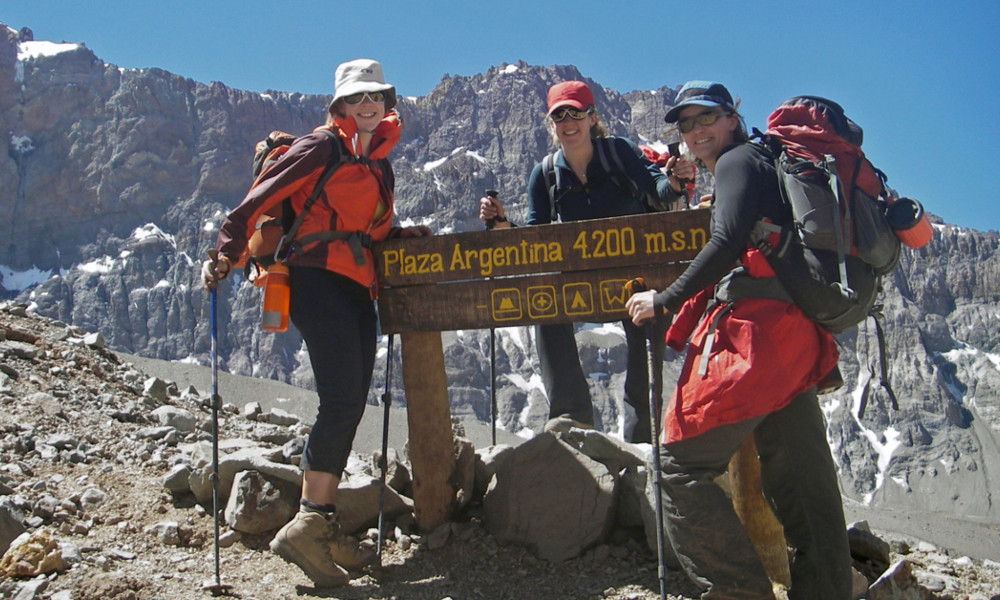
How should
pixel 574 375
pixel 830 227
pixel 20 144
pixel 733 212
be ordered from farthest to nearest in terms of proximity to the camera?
pixel 20 144 → pixel 574 375 → pixel 733 212 → pixel 830 227

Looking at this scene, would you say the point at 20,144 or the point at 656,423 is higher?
the point at 20,144

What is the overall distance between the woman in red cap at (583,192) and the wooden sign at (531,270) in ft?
2.08

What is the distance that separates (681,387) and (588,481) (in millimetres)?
1950

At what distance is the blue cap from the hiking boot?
9.13 feet

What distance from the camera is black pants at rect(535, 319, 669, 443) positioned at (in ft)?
20.0

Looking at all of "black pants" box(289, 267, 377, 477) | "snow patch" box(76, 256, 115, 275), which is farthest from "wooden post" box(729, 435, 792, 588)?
"snow patch" box(76, 256, 115, 275)

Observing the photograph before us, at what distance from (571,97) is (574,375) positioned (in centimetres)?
212

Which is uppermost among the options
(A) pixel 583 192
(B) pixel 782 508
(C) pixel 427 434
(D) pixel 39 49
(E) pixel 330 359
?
(D) pixel 39 49

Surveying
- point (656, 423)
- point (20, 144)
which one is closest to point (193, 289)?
point (20, 144)

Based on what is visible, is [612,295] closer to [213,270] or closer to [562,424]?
[562,424]

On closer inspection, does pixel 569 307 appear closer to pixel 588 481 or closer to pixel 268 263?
pixel 588 481

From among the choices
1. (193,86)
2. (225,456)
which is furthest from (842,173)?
(193,86)

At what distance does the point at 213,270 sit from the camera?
4996 mm

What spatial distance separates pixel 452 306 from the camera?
553 centimetres
